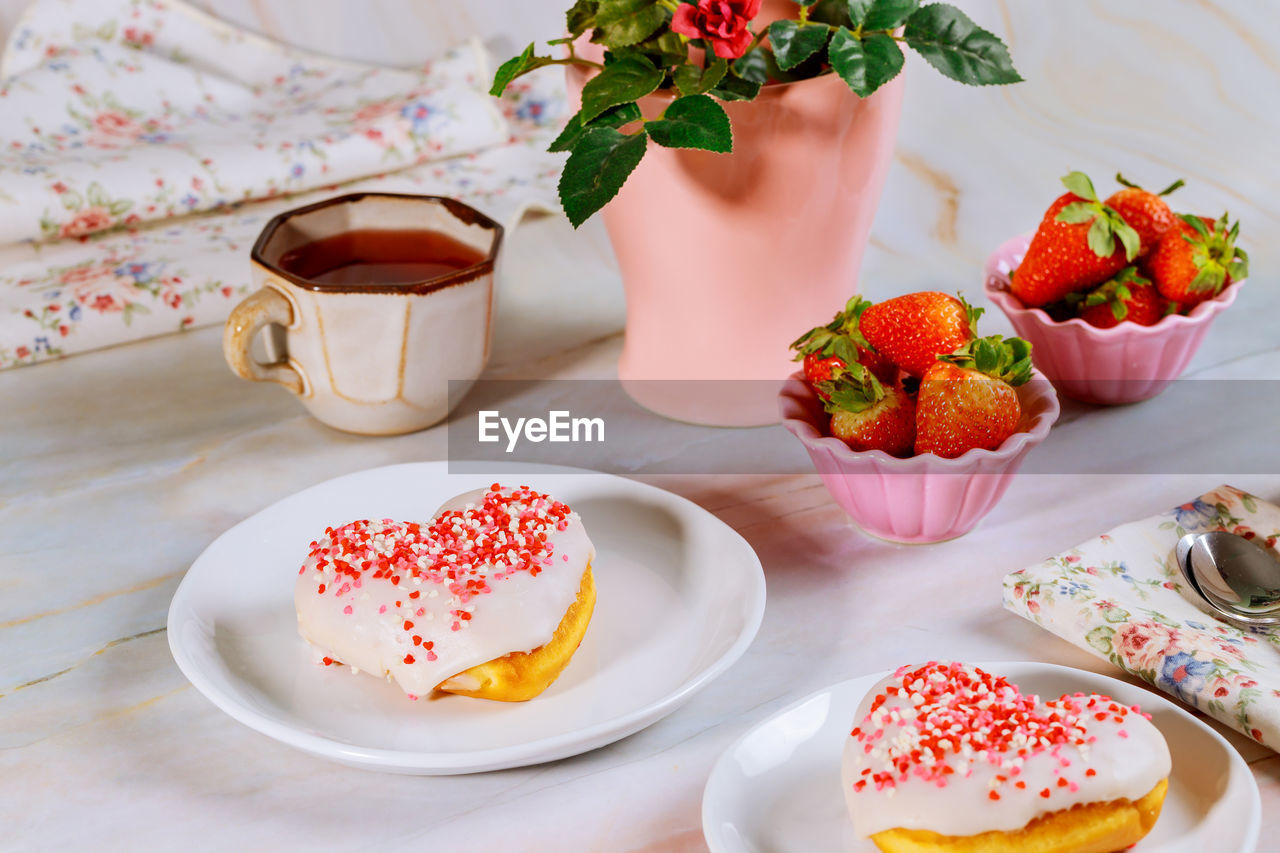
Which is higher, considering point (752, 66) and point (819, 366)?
point (752, 66)

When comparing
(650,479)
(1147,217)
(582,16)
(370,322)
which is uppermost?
(582,16)

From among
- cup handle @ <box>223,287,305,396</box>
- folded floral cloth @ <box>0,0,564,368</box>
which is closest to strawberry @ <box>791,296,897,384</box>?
cup handle @ <box>223,287,305,396</box>

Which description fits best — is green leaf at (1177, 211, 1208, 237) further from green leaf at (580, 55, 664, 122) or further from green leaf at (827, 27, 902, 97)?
green leaf at (580, 55, 664, 122)

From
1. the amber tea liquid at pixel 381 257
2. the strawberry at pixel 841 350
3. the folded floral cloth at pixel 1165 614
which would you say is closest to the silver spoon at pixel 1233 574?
the folded floral cloth at pixel 1165 614

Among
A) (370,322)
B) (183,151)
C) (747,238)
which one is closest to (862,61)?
(747,238)

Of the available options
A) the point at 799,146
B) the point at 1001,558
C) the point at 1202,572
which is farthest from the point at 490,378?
the point at 1202,572

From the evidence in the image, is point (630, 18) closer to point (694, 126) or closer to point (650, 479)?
point (694, 126)

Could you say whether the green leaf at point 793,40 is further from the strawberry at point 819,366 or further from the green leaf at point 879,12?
the strawberry at point 819,366
